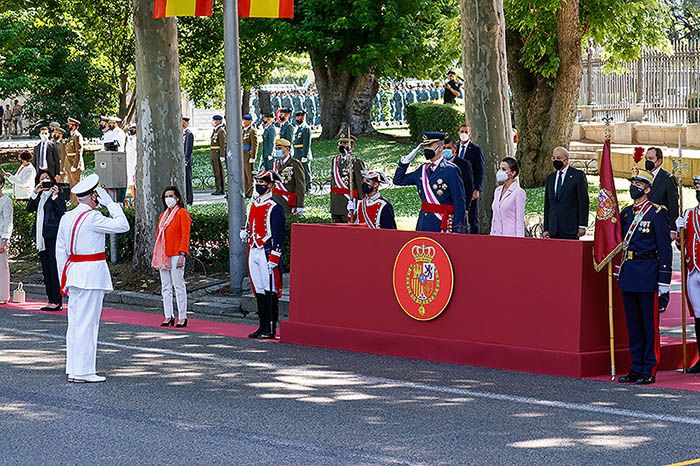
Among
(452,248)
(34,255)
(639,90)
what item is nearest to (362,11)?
(639,90)

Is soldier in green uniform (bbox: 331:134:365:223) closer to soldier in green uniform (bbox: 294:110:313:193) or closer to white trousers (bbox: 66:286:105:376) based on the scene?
soldier in green uniform (bbox: 294:110:313:193)

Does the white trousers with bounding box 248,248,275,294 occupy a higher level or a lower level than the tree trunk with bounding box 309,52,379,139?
lower

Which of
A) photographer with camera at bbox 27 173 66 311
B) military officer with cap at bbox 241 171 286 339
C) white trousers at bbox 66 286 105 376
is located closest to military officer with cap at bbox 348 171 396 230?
military officer with cap at bbox 241 171 286 339

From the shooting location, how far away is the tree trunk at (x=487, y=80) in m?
19.8

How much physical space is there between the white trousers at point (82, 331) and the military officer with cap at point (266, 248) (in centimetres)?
259

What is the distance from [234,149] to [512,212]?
457 centimetres

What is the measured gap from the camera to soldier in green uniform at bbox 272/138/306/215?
869 inches

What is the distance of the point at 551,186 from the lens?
1681 cm

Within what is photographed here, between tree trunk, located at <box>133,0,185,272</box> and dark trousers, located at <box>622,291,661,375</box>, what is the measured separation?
9.84 m

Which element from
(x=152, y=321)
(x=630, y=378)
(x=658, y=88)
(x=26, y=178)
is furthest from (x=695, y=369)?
(x=658, y=88)

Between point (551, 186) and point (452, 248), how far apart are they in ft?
10.6

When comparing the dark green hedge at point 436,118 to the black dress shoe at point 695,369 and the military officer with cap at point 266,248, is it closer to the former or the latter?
the military officer with cap at point 266,248

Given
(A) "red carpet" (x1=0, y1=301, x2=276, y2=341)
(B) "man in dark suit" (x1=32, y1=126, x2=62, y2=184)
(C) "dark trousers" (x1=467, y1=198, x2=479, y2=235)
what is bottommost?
(A) "red carpet" (x1=0, y1=301, x2=276, y2=341)

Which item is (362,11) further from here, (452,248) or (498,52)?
(452,248)
